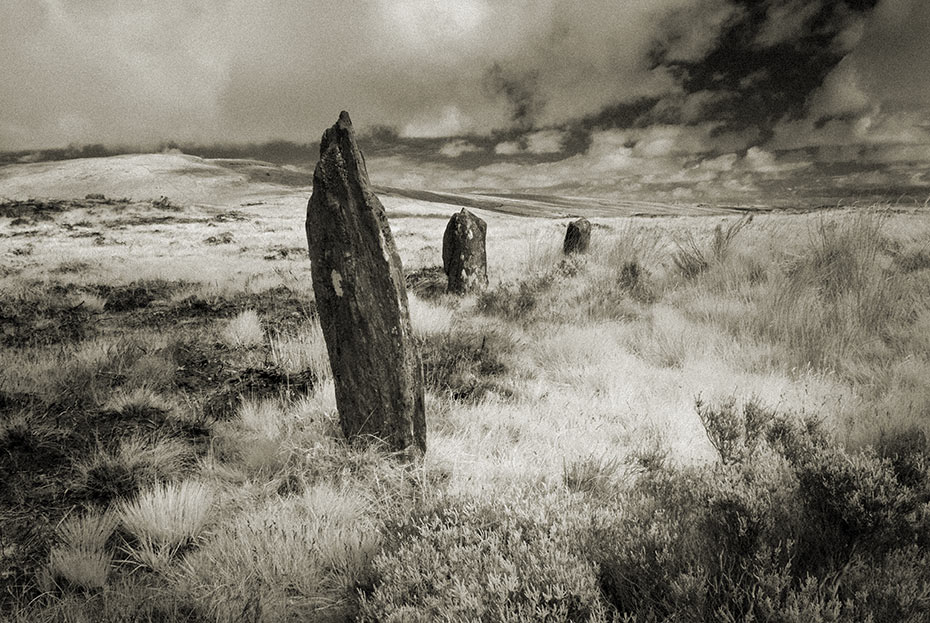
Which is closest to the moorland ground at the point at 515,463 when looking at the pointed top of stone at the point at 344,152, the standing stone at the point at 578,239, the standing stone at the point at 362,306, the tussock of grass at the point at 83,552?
the tussock of grass at the point at 83,552

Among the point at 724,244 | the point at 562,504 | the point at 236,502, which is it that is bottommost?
the point at 236,502

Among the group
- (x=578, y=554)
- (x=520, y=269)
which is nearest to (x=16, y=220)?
(x=520, y=269)

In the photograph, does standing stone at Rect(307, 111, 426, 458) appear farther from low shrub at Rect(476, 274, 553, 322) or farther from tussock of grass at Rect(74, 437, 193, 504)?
low shrub at Rect(476, 274, 553, 322)

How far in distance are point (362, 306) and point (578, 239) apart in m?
10.5

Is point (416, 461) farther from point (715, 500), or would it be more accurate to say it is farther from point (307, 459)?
point (715, 500)

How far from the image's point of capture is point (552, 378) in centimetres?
521

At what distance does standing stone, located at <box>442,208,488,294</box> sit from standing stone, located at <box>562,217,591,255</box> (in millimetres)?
3248

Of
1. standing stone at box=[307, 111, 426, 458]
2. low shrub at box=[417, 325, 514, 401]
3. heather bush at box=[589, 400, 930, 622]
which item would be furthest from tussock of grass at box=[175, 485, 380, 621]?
low shrub at box=[417, 325, 514, 401]

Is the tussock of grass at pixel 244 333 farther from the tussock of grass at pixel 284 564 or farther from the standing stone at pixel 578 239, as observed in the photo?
the standing stone at pixel 578 239

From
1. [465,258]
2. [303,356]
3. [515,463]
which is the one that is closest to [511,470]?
[515,463]

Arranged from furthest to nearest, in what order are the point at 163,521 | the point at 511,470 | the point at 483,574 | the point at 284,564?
1. the point at 511,470
2. the point at 163,521
3. the point at 284,564
4. the point at 483,574

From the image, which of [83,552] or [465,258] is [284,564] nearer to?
[83,552]

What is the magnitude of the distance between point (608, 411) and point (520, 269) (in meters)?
8.32

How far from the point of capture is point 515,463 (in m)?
3.25
